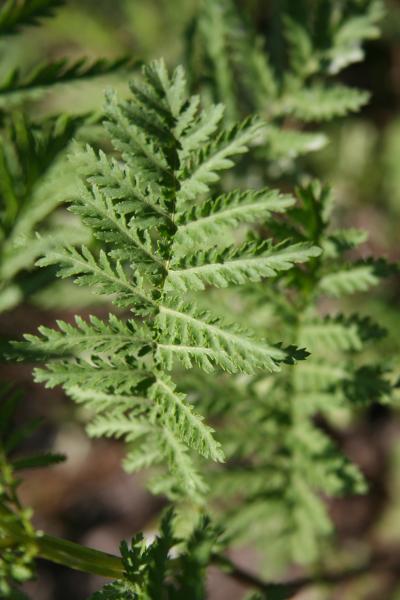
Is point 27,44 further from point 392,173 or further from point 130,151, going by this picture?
point 130,151

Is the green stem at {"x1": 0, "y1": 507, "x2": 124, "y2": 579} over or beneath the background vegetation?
over

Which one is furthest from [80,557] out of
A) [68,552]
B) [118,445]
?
[118,445]

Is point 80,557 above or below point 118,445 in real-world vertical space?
above

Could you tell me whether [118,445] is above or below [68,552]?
below

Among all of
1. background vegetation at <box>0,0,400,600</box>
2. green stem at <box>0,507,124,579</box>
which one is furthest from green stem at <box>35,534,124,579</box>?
background vegetation at <box>0,0,400,600</box>

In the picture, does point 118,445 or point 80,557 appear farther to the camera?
point 118,445

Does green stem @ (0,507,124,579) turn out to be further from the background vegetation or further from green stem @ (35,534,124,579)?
the background vegetation

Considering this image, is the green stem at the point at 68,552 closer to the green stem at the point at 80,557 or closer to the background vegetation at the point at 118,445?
the green stem at the point at 80,557

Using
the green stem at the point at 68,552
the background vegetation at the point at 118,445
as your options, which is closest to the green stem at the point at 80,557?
the green stem at the point at 68,552

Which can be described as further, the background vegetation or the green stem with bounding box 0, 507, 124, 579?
the background vegetation

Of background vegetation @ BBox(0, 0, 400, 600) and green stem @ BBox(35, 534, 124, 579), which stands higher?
green stem @ BBox(35, 534, 124, 579)

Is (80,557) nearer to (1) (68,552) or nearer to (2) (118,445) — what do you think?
(1) (68,552)
